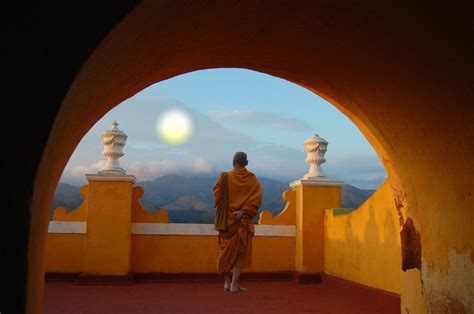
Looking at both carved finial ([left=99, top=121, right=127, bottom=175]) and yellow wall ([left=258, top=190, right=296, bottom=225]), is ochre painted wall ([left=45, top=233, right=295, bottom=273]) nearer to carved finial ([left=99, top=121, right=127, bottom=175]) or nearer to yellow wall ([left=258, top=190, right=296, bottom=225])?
yellow wall ([left=258, top=190, right=296, bottom=225])

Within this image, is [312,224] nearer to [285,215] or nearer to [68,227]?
[285,215]

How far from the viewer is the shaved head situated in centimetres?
700

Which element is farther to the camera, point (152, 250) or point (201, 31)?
point (152, 250)

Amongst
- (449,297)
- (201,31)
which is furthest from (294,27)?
(449,297)

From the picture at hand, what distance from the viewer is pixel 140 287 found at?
7527mm

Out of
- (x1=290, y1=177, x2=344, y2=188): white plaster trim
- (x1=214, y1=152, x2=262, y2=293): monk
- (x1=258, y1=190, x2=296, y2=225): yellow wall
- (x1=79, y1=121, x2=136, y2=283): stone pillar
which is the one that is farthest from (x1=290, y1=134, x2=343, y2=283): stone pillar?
(x1=79, y1=121, x2=136, y2=283): stone pillar

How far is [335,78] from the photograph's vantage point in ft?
11.4

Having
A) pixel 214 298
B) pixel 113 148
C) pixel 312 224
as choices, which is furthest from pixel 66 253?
pixel 312 224

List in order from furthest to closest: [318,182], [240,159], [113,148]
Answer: [318,182] → [113,148] → [240,159]

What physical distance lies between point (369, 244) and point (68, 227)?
493 centimetres

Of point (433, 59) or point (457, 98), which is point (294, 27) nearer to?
point (433, 59)

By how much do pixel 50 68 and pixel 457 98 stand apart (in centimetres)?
245

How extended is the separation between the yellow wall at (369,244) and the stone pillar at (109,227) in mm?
3388

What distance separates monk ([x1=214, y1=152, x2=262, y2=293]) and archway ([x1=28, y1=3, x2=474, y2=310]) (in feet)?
9.89
